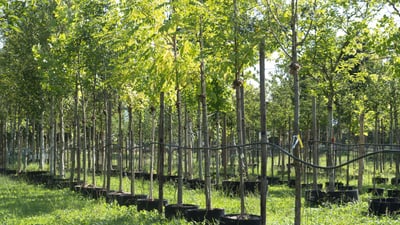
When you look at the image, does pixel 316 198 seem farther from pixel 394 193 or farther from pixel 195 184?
pixel 195 184

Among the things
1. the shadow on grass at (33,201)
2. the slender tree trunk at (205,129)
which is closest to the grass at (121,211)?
the shadow on grass at (33,201)

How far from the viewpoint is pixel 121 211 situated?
10555mm

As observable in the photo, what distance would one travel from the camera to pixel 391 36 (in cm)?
998

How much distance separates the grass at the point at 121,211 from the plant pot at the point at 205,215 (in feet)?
0.71

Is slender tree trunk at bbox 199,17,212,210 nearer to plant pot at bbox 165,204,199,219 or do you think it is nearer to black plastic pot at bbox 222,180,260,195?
plant pot at bbox 165,204,199,219

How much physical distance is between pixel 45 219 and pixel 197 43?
433cm

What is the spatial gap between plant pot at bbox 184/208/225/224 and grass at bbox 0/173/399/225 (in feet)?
0.71

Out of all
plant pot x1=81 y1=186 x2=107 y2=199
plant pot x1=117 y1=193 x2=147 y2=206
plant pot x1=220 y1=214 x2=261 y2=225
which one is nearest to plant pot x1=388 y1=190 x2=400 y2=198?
plant pot x1=117 y1=193 x2=147 y2=206

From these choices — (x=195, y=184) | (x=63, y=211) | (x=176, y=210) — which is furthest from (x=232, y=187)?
(x=176, y=210)

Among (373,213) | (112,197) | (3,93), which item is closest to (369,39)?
(373,213)

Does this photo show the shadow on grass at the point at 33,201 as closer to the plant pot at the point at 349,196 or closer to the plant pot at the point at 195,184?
the plant pot at the point at 195,184

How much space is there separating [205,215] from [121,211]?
2963mm

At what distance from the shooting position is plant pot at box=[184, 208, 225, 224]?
26.7 feet

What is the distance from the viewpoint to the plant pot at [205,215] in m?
8.14
